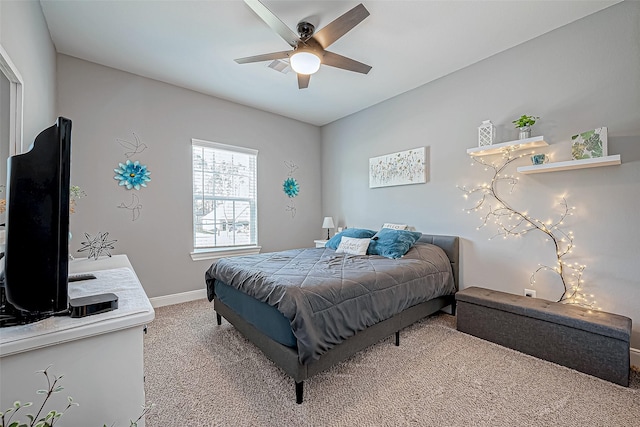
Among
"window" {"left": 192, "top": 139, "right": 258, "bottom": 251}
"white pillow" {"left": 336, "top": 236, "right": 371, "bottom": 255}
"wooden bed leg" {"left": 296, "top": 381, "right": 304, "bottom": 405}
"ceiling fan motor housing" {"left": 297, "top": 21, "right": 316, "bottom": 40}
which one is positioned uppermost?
"ceiling fan motor housing" {"left": 297, "top": 21, "right": 316, "bottom": 40}

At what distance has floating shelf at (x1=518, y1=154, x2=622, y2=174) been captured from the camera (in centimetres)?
207

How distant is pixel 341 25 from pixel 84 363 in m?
2.40

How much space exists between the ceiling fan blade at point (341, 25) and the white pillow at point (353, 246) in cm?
209

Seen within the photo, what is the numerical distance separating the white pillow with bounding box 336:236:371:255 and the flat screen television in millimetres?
2658

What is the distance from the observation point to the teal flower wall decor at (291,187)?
15.0ft

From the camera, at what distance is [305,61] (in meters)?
2.22

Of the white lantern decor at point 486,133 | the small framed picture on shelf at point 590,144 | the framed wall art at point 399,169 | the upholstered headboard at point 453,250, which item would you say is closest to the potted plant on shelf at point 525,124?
the white lantern decor at point 486,133

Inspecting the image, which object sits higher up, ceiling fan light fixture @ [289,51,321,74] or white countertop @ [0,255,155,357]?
ceiling fan light fixture @ [289,51,321,74]

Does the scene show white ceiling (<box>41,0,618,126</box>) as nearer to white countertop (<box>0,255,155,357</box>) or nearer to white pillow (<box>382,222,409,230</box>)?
white pillow (<box>382,222,409,230</box>)

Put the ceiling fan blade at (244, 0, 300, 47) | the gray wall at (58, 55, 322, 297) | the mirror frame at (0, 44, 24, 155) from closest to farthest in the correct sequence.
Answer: the mirror frame at (0, 44, 24, 155), the ceiling fan blade at (244, 0, 300, 47), the gray wall at (58, 55, 322, 297)

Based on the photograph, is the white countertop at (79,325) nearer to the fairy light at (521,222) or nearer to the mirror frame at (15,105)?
the mirror frame at (15,105)

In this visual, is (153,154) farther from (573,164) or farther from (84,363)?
(573,164)

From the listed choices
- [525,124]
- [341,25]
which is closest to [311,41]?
[341,25]

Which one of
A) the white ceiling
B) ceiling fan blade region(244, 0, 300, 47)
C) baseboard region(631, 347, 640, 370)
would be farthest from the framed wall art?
baseboard region(631, 347, 640, 370)
